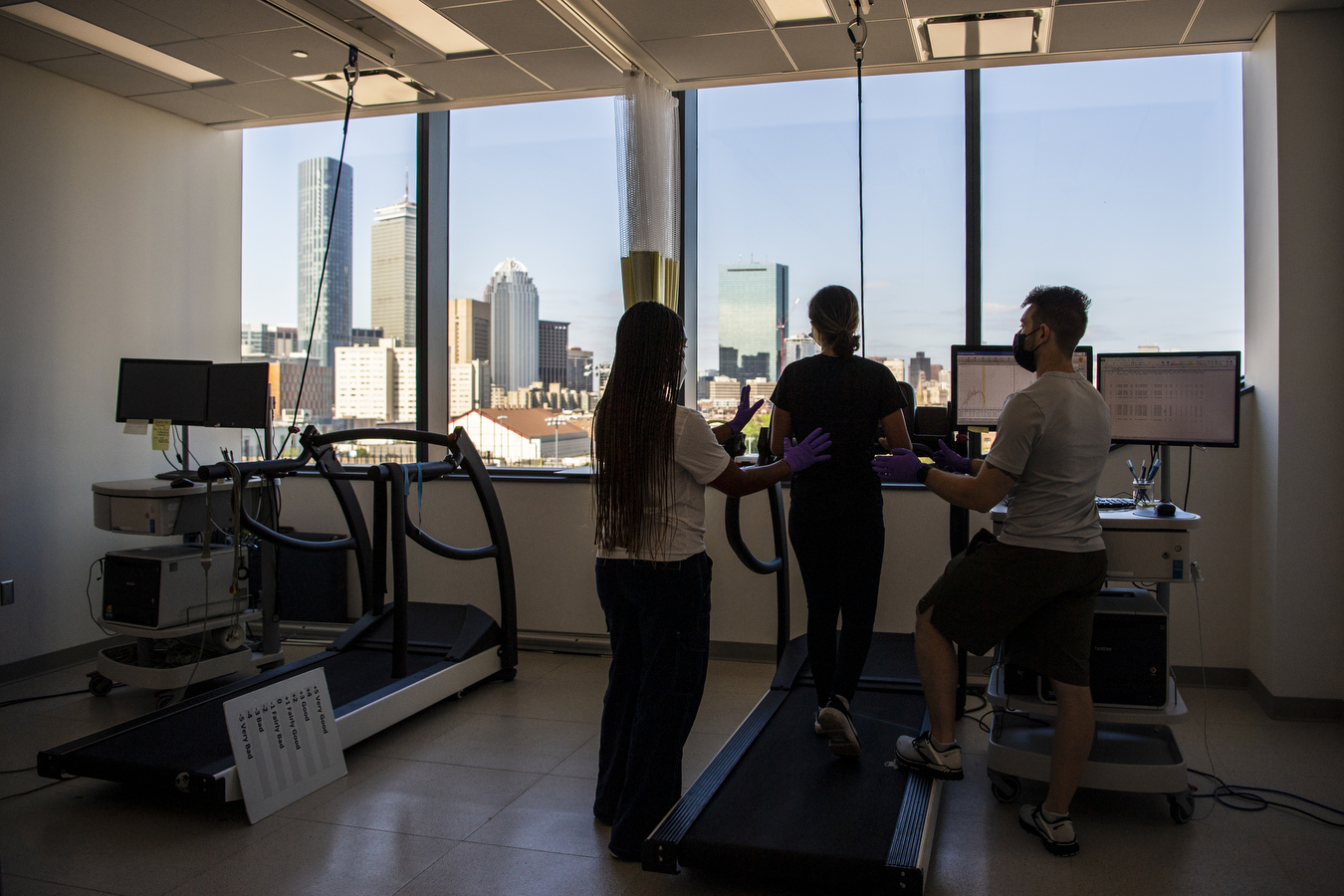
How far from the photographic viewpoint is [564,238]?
5203 mm

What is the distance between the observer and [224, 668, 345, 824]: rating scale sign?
8.94 ft

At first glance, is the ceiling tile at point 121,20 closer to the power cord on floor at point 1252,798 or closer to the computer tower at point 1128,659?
the computer tower at point 1128,659

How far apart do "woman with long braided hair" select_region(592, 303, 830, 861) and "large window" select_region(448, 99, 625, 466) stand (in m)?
2.77

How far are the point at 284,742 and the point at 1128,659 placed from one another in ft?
8.72

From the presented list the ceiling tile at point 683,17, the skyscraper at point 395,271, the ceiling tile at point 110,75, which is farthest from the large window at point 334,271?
the ceiling tile at point 683,17

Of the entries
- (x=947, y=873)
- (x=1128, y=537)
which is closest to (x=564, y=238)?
(x=1128, y=537)

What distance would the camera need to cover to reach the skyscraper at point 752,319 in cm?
482

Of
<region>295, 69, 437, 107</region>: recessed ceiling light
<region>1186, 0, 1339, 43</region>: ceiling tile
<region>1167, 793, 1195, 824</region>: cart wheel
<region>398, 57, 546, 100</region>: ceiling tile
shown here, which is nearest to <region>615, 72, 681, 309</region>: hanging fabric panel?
<region>398, 57, 546, 100</region>: ceiling tile

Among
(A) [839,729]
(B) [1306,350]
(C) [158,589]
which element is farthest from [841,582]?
(C) [158,589]

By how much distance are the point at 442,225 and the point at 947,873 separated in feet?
14.4

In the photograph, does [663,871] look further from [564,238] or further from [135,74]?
[135,74]

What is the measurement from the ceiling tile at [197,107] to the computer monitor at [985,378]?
13.2 ft

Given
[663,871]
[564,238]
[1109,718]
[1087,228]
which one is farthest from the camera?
[564,238]

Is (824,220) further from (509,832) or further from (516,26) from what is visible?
(509,832)
